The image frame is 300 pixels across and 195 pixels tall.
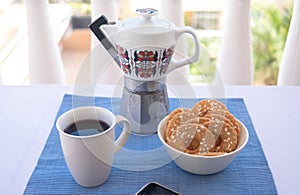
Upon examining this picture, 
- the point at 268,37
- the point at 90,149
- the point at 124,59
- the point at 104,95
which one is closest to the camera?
the point at 90,149

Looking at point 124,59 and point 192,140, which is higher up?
point 124,59

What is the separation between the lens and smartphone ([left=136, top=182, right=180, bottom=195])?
1.93 feet

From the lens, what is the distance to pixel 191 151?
2.08 feet

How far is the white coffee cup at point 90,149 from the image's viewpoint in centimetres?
59

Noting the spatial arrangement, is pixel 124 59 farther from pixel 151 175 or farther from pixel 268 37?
pixel 268 37

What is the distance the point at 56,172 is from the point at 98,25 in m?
0.26

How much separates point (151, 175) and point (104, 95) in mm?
301

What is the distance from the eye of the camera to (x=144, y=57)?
68cm

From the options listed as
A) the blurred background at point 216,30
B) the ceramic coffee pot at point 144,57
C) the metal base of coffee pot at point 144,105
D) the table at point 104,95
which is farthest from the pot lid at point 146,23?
the blurred background at point 216,30

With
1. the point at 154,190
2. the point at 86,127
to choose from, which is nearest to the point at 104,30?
the point at 86,127

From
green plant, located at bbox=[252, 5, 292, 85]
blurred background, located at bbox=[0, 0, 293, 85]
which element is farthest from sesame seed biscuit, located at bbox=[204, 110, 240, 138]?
green plant, located at bbox=[252, 5, 292, 85]

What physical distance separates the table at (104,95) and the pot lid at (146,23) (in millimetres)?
242

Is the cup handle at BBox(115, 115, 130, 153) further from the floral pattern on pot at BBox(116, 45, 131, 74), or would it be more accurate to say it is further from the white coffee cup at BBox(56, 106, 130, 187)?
the floral pattern on pot at BBox(116, 45, 131, 74)

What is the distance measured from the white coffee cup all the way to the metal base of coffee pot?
0.37 ft
